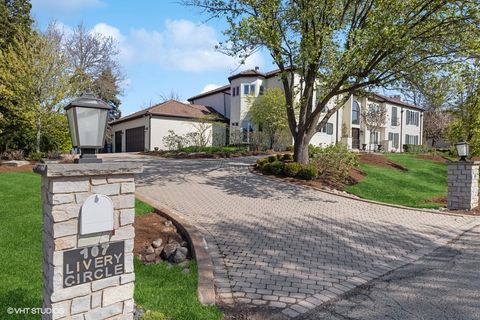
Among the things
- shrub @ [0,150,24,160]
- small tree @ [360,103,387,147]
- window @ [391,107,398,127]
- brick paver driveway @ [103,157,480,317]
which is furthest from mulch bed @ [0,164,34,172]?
window @ [391,107,398,127]

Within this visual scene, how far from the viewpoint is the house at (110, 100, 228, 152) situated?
1164 inches

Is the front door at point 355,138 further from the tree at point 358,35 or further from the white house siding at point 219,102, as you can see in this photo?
the tree at point 358,35

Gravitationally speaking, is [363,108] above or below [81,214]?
above

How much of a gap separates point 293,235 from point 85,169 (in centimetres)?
481

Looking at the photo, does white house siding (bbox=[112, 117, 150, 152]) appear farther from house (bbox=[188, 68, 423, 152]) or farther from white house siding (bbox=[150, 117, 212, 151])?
house (bbox=[188, 68, 423, 152])

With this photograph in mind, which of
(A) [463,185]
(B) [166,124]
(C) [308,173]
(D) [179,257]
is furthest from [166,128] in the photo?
(D) [179,257]

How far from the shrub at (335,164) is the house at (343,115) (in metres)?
7.75

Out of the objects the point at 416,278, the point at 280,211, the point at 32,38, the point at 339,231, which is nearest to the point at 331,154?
the point at 280,211

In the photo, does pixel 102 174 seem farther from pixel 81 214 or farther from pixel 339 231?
pixel 339 231

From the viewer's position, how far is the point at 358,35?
11445 millimetres

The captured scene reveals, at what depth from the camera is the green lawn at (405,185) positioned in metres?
12.6

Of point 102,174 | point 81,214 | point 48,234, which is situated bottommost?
point 48,234

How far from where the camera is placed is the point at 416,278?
5047 millimetres

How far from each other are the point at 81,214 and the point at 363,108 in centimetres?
3562
